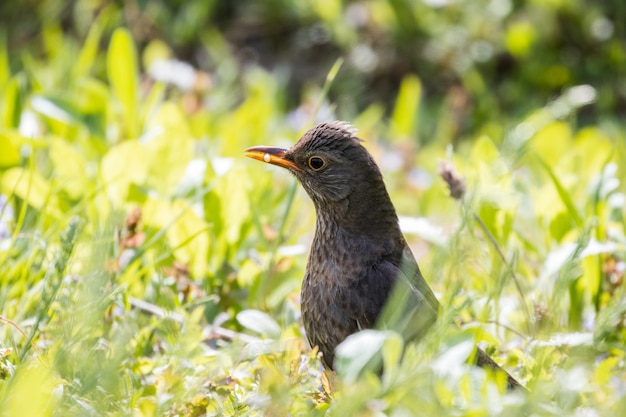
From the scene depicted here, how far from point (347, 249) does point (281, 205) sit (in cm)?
149

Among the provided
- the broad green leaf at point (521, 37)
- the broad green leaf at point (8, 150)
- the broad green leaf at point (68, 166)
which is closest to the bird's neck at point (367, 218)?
the broad green leaf at point (68, 166)

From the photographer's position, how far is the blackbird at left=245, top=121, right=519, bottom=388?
11.1ft

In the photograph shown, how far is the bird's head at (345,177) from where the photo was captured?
368 centimetres

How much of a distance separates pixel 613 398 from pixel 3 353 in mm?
1830

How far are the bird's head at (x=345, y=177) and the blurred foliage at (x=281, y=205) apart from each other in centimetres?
36

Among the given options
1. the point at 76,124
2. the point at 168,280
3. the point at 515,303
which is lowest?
the point at 515,303

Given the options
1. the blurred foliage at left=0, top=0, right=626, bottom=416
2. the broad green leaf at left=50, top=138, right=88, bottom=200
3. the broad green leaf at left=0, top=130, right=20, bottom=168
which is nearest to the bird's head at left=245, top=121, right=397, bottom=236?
the blurred foliage at left=0, top=0, right=626, bottom=416

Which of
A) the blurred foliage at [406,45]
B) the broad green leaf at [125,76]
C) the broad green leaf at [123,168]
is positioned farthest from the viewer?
the blurred foliage at [406,45]

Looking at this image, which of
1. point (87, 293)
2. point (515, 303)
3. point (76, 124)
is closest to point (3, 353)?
point (87, 293)

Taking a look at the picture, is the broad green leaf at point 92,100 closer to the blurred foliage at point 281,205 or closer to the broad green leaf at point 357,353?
the blurred foliage at point 281,205

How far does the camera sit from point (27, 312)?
11.8 feet

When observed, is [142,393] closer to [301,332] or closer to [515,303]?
[301,332]

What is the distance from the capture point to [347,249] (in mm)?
3598

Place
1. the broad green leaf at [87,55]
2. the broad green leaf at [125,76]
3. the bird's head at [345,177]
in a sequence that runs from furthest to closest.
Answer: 1. the broad green leaf at [87,55]
2. the broad green leaf at [125,76]
3. the bird's head at [345,177]
